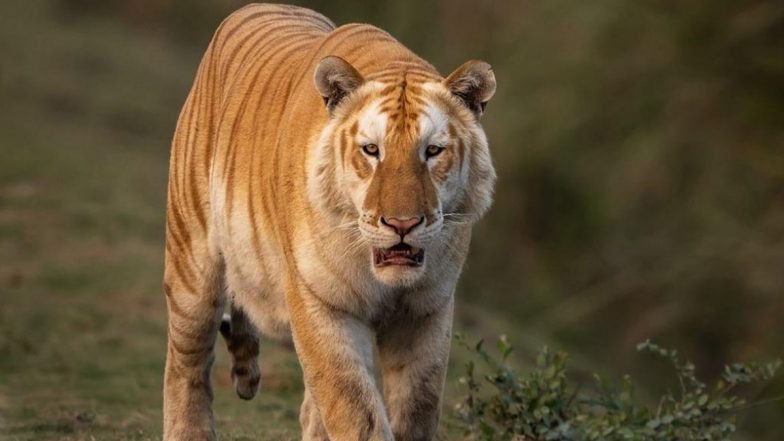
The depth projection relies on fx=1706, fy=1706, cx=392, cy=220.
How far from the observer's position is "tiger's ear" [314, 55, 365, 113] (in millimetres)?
4918

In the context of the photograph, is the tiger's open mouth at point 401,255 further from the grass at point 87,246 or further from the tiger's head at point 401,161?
the grass at point 87,246

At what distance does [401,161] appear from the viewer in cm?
475

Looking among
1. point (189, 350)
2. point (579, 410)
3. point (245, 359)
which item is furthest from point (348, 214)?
point (579, 410)

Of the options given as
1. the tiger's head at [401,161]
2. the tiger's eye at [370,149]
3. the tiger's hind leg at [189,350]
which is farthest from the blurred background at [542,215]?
the tiger's eye at [370,149]

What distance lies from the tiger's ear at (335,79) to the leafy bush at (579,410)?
1.33 m

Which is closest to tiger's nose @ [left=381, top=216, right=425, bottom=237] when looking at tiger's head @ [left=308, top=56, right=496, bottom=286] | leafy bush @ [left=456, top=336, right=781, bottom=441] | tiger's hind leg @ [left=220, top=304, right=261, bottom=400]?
tiger's head @ [left=308, top=56, right=496, bottom=286]

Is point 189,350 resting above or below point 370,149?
below

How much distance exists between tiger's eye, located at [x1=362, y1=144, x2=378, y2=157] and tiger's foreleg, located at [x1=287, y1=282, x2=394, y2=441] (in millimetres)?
482

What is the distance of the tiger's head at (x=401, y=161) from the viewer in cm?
468

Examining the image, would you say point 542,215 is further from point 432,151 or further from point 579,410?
point 432,151

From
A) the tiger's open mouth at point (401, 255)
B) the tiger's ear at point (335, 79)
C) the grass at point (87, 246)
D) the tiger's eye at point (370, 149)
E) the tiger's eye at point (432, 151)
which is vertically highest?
the tiger's ear at point (335, 79)

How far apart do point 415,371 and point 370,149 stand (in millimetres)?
718

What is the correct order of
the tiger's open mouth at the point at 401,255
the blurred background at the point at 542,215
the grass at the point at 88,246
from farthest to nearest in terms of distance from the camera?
1. the blurred background at the point at 542,215
2. the grass at the point at 88,246
3. the tiger's open mouth at the point at 401,255

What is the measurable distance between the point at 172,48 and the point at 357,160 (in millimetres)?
18501
